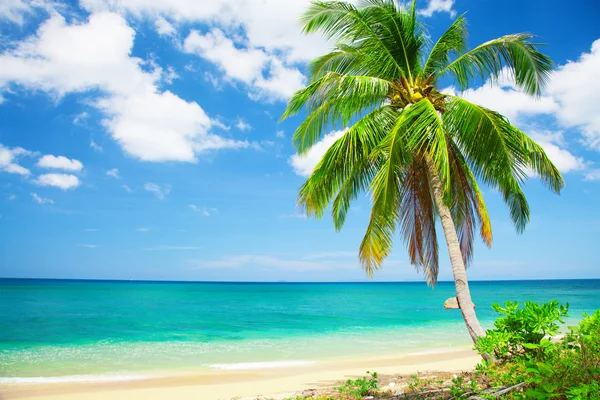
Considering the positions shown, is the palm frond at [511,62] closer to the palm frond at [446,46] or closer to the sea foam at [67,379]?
the palm frond at [446,46]

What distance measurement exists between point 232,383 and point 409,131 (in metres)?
6.44

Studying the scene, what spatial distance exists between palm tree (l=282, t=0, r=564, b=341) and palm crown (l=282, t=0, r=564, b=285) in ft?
0.07

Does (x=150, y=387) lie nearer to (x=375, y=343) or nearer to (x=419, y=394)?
(x=419, y=394)

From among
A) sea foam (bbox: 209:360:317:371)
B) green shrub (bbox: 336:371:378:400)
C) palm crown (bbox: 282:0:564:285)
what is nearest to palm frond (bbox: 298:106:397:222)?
palm crown (bbox: 282:0:564:285)

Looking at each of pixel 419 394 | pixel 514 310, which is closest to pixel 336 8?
pixel 514 310

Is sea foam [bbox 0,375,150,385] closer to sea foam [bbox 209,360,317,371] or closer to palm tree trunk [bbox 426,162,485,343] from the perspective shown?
sea foam [bbox 209,360,317,371]

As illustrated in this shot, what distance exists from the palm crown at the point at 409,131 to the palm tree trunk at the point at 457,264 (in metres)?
0.07

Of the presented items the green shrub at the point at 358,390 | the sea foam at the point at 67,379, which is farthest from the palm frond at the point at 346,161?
the sea foam at the point at 67,379

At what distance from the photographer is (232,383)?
28.9 ft

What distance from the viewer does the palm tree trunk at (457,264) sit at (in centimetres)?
639

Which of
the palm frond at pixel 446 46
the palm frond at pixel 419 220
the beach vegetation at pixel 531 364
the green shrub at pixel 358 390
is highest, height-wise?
the palm frond at pixel 446 46

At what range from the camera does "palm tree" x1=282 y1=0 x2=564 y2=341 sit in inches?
263

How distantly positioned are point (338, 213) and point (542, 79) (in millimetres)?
4602

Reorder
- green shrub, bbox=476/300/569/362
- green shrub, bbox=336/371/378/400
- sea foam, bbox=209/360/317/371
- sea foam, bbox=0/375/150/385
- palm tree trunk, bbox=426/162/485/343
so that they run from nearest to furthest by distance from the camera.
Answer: green shrub, bbox=476/300/569/362
green shrub, bbox=336/371/378/400
palm tree trunk, bbox=426/162/485/343
sea foam, bbox=0/375/150/385
sea foam, bbox=209/360/317/371
